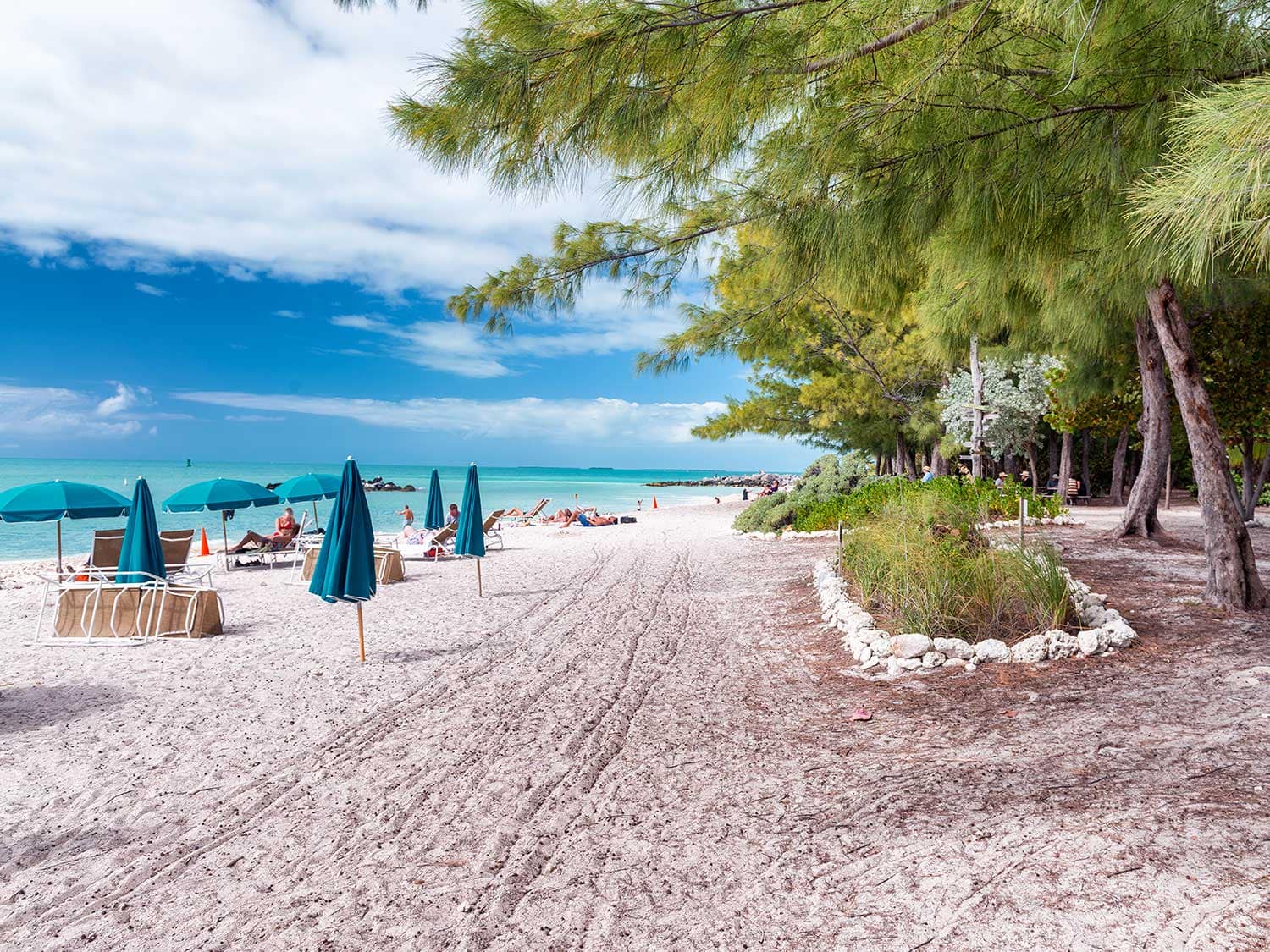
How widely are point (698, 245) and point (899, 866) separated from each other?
3.98 metres

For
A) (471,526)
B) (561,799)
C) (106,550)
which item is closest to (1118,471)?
(471,526)

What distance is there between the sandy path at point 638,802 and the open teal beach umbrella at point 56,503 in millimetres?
3355

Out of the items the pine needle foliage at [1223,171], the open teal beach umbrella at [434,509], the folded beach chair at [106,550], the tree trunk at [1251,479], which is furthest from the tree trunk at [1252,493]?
the folded beach chair at [106,550]

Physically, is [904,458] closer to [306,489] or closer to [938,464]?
[938,464]

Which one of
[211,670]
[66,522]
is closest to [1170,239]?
[211,670]

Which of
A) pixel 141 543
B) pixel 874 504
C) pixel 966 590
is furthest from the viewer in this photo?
pixel 874 504

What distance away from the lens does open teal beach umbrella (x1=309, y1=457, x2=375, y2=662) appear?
20.2ft

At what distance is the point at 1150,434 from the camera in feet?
33.3

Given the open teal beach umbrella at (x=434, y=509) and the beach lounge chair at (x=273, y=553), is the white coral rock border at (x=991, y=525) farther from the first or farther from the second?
the beach lounge chair at (x=273, y=553)

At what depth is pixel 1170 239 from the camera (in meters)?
4.34

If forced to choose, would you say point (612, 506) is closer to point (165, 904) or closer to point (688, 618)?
point (688, 618)

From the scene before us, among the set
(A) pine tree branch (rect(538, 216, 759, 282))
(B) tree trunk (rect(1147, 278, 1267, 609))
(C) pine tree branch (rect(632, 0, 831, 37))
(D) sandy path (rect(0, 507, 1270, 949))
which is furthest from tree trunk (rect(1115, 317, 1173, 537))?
(C) pine tree branch (rect(632, 0, 831, 37))

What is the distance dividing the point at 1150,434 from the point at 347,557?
10638 millimetres

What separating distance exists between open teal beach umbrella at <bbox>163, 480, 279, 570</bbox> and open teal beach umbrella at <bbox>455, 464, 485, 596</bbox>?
4.32 metres
